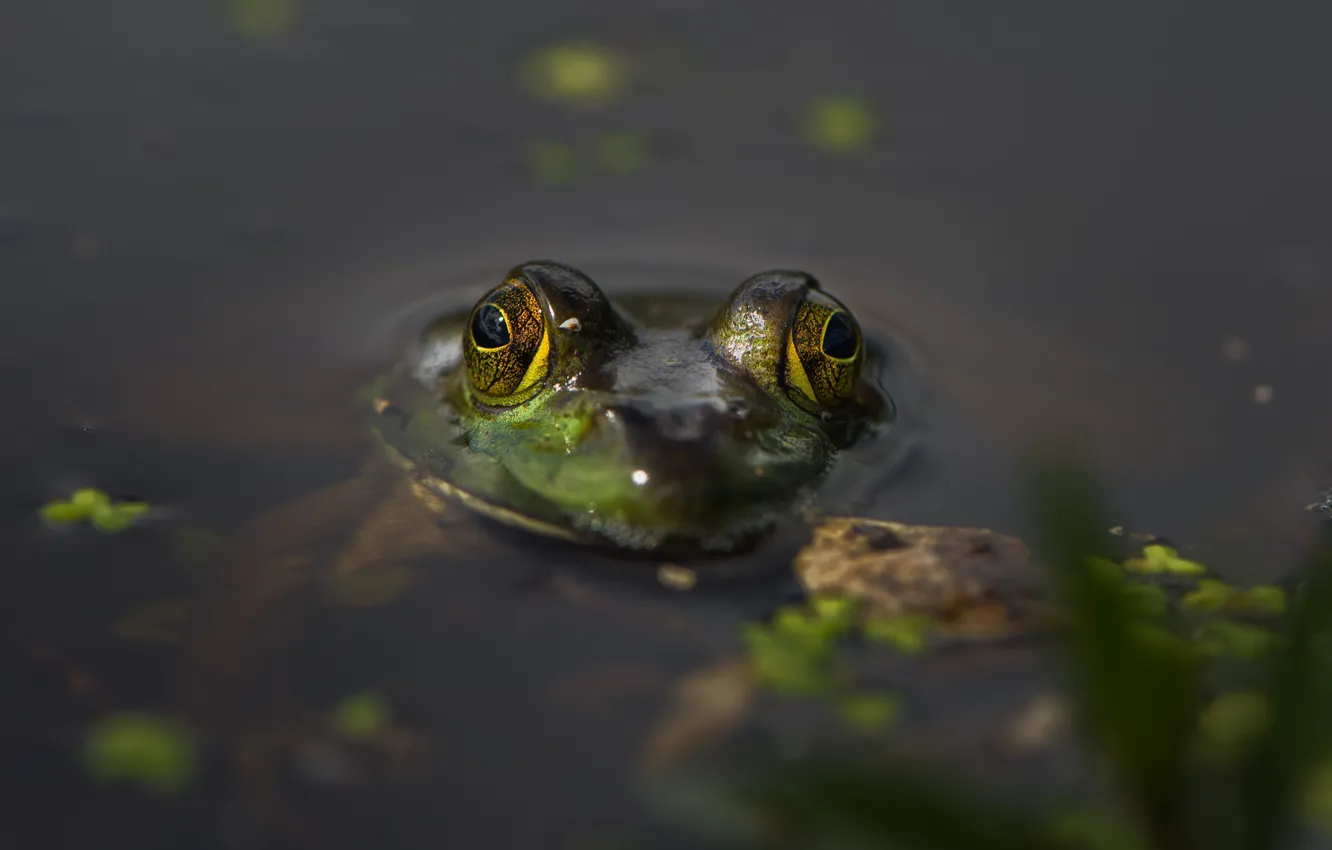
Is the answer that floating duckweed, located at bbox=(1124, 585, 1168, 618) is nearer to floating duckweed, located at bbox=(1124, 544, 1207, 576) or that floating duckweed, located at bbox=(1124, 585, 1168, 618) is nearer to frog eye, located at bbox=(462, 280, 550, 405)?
floating duckweed, located at bbox=(1124, 544, 1207, 576)

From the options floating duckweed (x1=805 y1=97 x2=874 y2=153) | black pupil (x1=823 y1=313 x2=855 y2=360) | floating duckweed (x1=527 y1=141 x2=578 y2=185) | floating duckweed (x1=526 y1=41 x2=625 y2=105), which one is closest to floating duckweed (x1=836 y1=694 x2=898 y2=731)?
black pupil (x1=823 y1=313 x2=855 y2=360)

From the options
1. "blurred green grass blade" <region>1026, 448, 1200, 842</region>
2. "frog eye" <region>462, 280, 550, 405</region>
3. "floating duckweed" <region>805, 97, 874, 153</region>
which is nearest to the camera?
"blurred green grass blade" <region>1026, 448, 1200, 842</region>

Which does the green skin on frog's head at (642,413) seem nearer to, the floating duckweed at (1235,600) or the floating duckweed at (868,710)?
the floating duckweed at (868,710)

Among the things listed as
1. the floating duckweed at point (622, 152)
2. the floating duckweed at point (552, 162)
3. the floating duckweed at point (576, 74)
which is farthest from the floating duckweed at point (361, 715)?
the floating duckweed at point (576, 74)

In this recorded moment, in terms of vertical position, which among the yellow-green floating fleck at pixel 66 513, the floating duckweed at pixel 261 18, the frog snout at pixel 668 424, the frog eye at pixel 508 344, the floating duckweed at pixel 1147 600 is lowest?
the yellow-green floating fleck at pixel 66 513

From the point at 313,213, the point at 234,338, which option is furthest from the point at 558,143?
the point at 234,338
